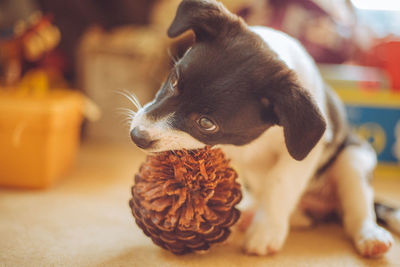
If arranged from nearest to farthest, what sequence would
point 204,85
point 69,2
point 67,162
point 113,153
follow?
point 204,85, point 67,162, point 113,153, point 69,2

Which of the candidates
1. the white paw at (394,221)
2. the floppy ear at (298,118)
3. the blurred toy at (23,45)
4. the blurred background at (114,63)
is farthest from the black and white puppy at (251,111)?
the blurred toy at (23,45)

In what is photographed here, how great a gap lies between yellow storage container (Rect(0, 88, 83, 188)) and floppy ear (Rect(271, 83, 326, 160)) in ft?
3.17

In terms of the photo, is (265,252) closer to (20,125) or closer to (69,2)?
(20,125)

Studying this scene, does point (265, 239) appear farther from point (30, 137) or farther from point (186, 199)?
point (30, 137)

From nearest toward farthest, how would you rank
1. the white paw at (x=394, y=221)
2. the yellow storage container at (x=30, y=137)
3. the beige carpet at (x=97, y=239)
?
the beige carpet at (x=97, y=239), the white paw at (x=394, y=221), the yellow storage container at (x=30, y=137)

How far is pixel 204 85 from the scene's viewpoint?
0.86 meters

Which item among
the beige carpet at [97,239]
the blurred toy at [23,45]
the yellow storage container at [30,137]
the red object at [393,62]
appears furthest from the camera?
the red object at [393,62]

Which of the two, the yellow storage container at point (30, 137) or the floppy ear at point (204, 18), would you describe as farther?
the yellow storage container at point (30, 137)

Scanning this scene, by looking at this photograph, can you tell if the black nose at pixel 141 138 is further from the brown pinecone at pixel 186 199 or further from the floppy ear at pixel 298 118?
the floppy ear at pixel 298 118

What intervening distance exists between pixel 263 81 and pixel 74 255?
0.68 meters

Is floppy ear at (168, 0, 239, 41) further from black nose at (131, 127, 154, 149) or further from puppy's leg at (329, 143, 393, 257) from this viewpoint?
puppy's leg at (329, 143, 393, 257)

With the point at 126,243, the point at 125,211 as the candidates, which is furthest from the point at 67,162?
the point at 126,243

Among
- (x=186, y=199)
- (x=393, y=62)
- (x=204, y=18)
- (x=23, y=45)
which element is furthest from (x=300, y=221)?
(x=23, y=45)

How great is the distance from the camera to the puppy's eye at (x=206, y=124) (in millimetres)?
870
